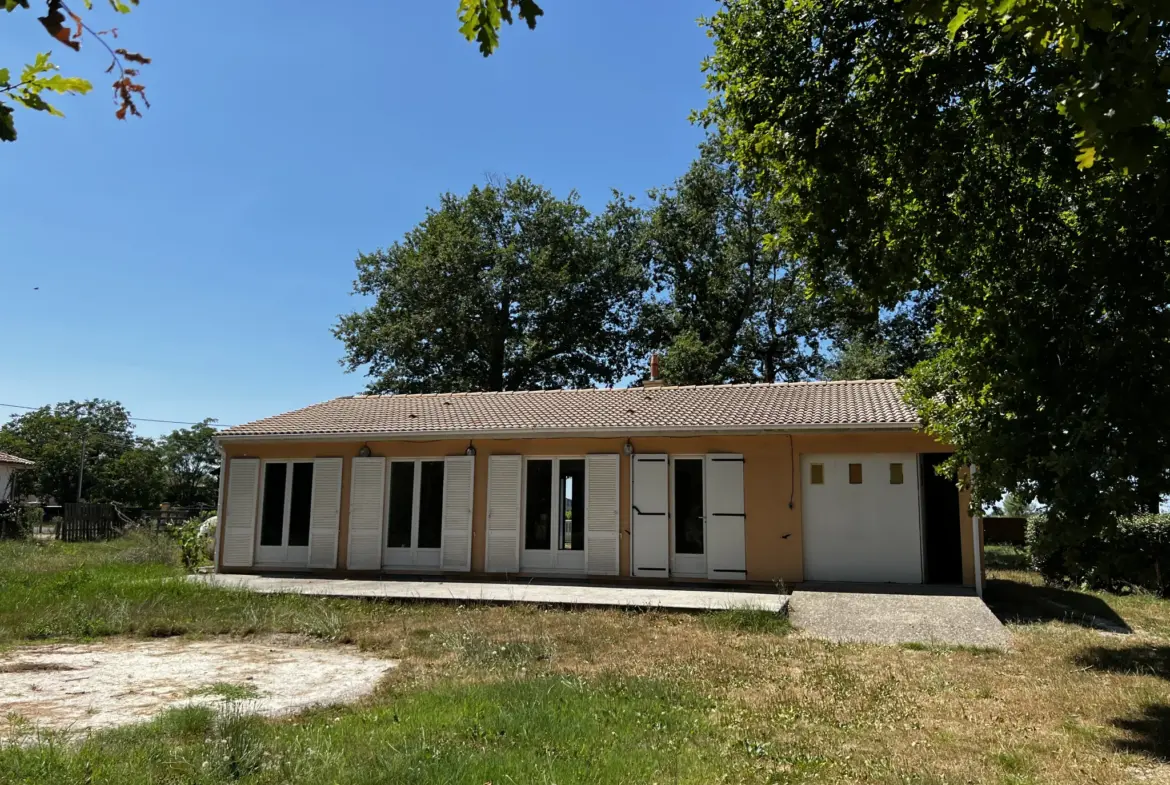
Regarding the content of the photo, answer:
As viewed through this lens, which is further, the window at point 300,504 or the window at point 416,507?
the window at point 300,504

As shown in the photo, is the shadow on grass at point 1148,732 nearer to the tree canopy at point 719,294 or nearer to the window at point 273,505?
the window at point 273,505

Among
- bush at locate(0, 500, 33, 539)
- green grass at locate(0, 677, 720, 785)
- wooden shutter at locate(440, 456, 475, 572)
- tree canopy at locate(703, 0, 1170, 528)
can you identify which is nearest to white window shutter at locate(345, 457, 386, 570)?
wooden shutter at locate(440, 456, 475, 572)

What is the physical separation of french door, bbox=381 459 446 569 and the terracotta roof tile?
2.69 feet

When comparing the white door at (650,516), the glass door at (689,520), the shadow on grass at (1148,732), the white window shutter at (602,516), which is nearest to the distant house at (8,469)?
the white window shutter at (602,516)

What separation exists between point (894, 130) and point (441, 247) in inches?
1024

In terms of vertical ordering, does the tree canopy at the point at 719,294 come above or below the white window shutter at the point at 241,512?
above

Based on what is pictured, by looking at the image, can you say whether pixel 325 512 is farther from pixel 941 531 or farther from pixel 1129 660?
pixel 1129 660

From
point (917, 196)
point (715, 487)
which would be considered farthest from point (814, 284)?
point (715, 487)

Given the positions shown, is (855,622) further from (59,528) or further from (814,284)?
(59,528)

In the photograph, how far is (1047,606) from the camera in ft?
37.4

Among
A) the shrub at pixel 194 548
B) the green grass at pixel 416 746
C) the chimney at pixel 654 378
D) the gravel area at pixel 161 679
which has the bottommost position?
the gravel area at pixel 161 679

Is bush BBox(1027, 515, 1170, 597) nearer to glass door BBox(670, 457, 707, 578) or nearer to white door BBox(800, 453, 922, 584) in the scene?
white door BBox(800, 453, 922, 584)

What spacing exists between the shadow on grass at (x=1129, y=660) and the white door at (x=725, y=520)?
5439mm

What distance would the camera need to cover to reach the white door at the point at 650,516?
44.0 feet
